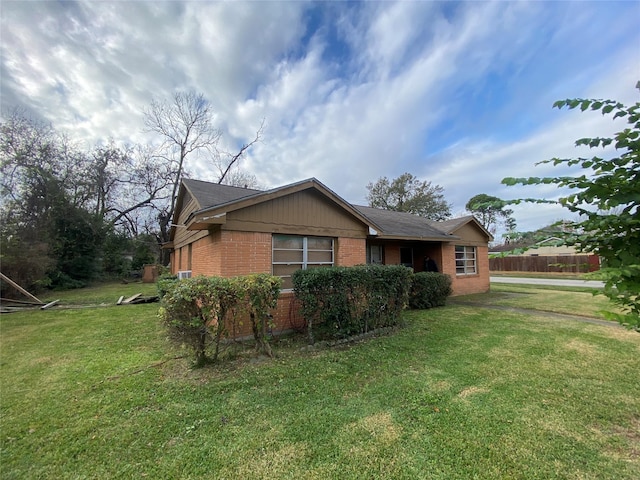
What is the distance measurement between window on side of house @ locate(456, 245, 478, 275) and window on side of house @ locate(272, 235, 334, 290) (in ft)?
27.7

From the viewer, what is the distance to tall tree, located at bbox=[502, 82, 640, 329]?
128 cm

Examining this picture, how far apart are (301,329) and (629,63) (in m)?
6.86

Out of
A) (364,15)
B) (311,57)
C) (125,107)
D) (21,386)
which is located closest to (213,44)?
(311,57)

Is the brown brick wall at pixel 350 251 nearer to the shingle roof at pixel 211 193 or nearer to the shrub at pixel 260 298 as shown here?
the shingle roof at pixel 211 193

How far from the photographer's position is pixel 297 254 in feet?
25.7

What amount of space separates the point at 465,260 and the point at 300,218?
405 inches

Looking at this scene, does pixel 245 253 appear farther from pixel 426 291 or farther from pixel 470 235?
pixel 470 235

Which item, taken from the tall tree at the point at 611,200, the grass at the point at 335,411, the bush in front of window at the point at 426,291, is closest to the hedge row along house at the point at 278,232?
the bush in front of window at the point at 426,291

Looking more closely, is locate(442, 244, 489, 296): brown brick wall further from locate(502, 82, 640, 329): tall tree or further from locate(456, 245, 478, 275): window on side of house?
locate(502, 82, 640, 329): tall tree

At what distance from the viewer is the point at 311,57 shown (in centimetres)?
998

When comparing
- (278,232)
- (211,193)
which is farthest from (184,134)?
(278,232)

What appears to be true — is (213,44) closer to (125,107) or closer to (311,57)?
(311,57)

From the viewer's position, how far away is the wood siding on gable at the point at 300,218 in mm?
6910

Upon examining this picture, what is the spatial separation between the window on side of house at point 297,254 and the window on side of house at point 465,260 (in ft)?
27.7
